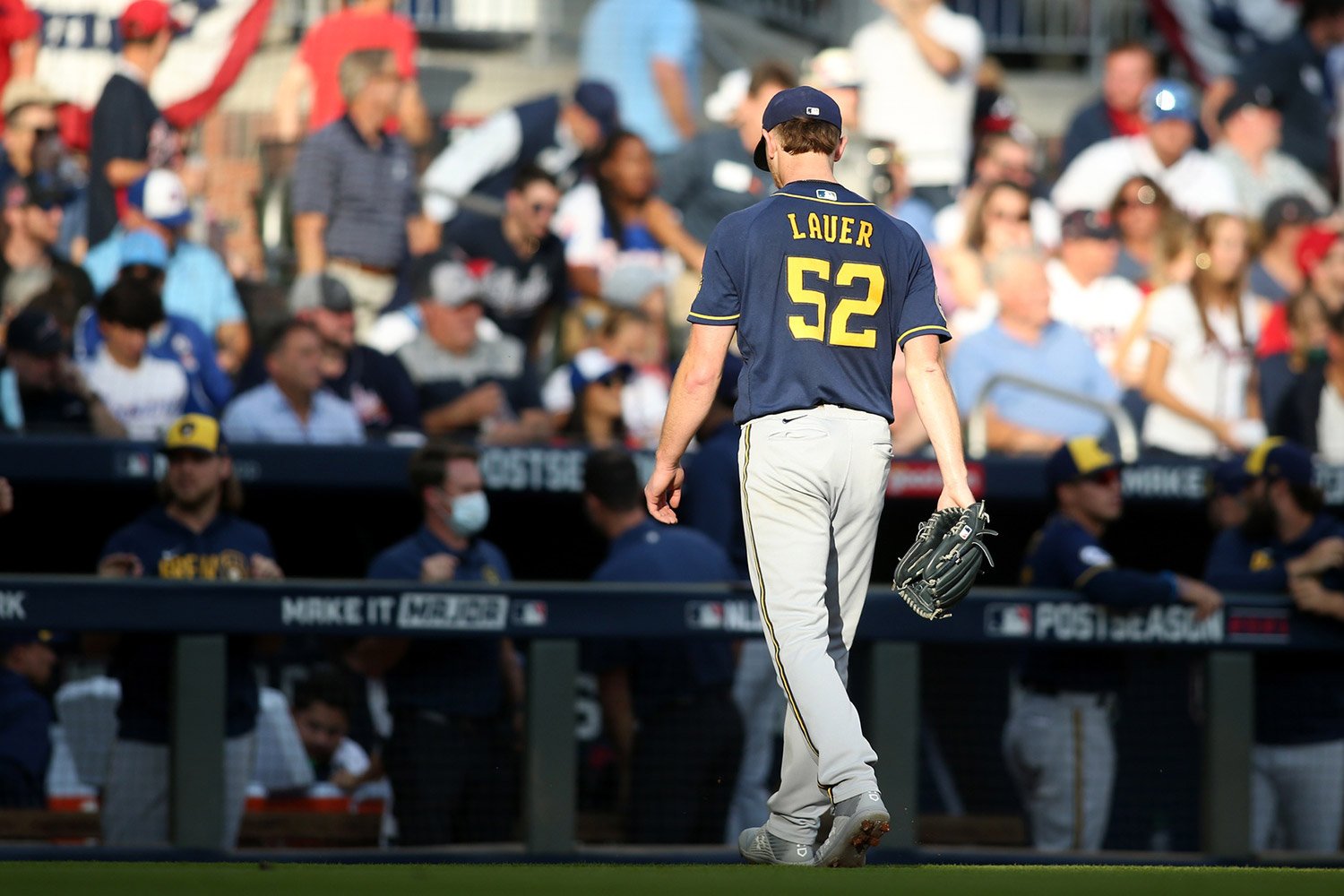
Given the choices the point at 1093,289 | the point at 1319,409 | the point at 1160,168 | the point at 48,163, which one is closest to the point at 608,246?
the point at 1093,289

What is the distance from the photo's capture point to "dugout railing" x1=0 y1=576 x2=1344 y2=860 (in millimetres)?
5844

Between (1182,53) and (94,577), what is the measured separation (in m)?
8.26

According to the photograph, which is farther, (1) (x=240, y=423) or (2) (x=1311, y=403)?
(2) (x=1311, y=403)

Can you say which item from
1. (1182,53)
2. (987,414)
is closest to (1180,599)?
(987,414)

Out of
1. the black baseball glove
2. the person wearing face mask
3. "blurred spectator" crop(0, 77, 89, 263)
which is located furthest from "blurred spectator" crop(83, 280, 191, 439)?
the black baseball glove

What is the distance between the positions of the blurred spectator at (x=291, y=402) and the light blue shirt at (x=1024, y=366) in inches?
103

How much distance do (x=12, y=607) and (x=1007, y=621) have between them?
3074 mm

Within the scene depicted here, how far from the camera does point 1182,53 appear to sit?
11984 millimetres

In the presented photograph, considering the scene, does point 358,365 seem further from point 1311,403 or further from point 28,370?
point 1311,403

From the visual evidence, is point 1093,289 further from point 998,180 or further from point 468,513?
point 468,513

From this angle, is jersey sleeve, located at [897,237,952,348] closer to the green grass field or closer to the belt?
the green grass field

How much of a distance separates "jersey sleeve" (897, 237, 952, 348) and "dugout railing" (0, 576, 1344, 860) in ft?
5.22

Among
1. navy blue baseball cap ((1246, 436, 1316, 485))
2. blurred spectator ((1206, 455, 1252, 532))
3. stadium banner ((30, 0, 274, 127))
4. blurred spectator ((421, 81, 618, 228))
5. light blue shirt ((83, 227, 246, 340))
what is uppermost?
stadium banner ((30, 0, 274, 127))

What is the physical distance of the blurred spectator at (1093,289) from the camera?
9305 millimetres
